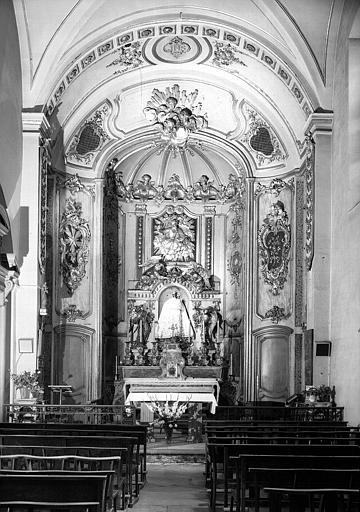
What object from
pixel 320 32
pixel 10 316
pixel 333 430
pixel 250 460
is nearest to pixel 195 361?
pixel 10 316

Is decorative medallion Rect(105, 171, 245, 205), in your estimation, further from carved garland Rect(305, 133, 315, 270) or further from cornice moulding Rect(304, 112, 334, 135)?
cornice moulding Rect(304, 112, 334, 135)

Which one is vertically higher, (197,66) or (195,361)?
(197,66)

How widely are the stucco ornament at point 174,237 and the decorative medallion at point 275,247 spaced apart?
8.07 feet

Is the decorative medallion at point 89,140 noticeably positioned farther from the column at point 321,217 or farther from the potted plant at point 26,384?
the potted plant at point 26,384

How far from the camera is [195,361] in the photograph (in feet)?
72.6

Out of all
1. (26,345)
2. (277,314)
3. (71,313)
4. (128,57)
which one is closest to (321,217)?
(277,314)

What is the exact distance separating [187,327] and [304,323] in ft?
12.7

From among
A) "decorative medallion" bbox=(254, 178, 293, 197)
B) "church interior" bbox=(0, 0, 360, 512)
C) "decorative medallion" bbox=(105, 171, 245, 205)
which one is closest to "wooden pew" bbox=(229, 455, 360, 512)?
"church interior" bbox=(0, 0, 360, 512)

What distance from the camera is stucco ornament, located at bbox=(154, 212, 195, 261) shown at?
23.9 meters

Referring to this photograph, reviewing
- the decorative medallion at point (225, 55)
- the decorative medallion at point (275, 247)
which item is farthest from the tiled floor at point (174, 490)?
the decorative medallion at point (225, 55)

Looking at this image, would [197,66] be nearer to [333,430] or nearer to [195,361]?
[195,361]

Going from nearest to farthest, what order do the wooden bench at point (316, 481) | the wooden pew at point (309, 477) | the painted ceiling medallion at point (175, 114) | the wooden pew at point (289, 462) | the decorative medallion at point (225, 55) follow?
1. the wooden bench at point (316, 481)
2. the wooden pew at point (309, 477)
3. the wooden pew at point (289, 462)
4. the decorative medallion at point (225, 55)
5. the painted ceiling medallion at point (175, 114)

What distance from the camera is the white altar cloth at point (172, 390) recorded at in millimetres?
18016

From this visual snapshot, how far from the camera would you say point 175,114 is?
20.9 metres
